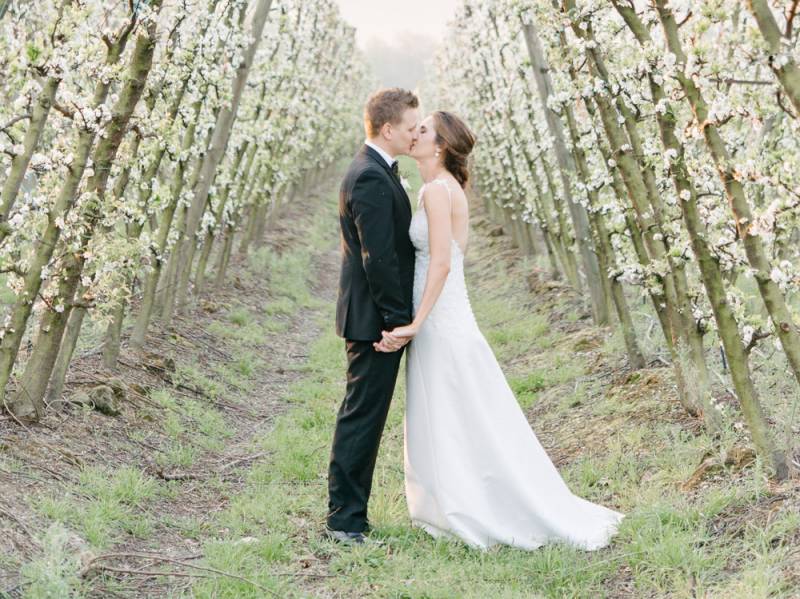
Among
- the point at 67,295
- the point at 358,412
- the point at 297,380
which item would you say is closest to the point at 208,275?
the point at 297,380

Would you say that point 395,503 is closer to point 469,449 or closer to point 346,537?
point 346,537

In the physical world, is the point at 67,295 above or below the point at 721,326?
below

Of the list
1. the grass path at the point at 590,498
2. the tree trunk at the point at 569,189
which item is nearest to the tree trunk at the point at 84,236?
the grass path at the point at 590,498

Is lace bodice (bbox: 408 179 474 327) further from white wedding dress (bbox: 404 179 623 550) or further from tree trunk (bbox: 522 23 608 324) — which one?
tree trunk (bbox: 522 23 608 324)

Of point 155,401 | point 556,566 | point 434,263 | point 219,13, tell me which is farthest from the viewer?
point 219,13

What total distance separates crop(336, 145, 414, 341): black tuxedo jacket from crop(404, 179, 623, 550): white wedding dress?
12 cm

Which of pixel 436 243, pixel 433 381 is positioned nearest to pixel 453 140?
pixel 436 243

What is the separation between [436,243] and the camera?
16.0 feet

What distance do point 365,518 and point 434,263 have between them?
4.92ft

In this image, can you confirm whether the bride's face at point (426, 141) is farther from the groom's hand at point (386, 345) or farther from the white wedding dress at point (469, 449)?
the groom's hand at point (386, 345)

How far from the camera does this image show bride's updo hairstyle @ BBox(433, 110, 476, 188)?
4.99 meters

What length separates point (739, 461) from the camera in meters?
5.12

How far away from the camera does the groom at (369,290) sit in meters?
4.76

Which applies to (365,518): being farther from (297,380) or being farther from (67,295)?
(297,380)
